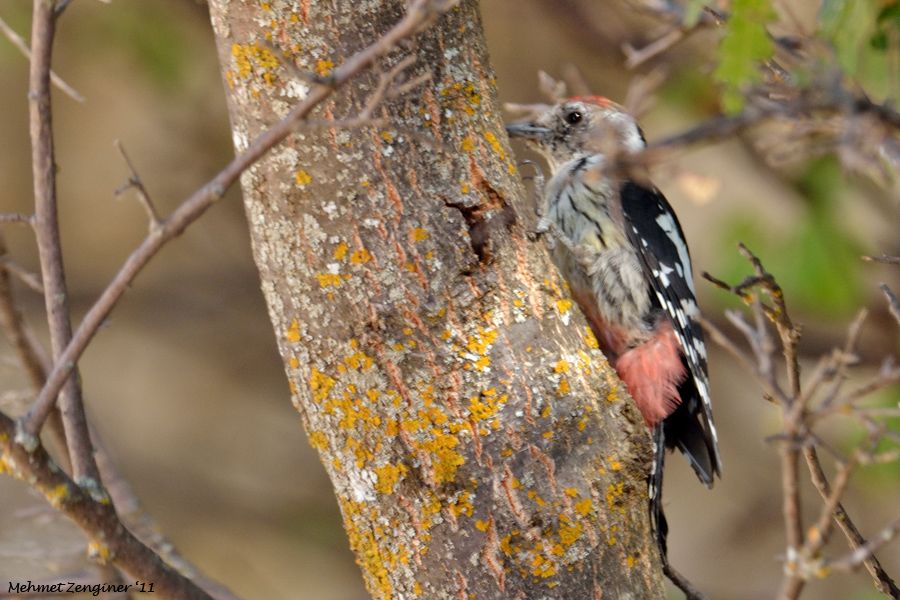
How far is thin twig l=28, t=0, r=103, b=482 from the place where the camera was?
1626mm

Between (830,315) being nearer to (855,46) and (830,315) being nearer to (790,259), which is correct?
(790,259)

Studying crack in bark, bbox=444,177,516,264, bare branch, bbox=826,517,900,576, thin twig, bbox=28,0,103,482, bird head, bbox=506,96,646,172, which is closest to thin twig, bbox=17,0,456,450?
thin twig, bbox=28,0,103,482

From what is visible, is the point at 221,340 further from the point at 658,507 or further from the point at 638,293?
the point at 658,507

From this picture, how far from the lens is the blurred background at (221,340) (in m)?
5.09

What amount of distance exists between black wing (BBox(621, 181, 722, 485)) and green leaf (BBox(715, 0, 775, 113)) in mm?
1478

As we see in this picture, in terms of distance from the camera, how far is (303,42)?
5.57 ft

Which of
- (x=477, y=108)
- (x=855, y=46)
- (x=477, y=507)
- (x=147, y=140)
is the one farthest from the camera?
(x=147, y=140)

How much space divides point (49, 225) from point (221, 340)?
3905 millimetres

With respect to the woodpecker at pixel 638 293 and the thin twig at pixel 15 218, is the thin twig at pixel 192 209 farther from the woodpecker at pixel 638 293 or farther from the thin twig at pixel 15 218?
the woodpecker at pixel 638 293

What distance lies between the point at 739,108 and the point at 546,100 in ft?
11.8

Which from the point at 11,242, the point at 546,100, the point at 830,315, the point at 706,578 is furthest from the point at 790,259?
the point at 11,242

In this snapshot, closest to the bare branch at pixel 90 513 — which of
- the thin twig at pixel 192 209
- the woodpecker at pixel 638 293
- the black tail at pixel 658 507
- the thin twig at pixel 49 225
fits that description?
the thin twig at pixel 192 209

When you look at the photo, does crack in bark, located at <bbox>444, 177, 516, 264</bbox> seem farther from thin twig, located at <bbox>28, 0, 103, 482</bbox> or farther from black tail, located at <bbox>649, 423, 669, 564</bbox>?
thin twig, located at <bbox>28, 0, 103, 482</bbox>

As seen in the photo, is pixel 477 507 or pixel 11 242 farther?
pixel 11 242
